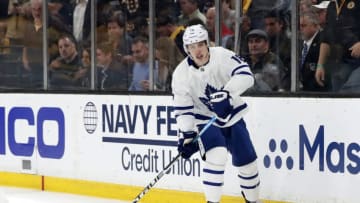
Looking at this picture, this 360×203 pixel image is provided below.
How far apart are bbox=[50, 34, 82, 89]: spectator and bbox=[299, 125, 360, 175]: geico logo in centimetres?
286

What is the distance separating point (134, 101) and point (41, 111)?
1.50 m

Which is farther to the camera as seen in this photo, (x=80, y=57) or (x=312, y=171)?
(x=80, y=57)

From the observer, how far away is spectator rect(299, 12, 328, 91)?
7672 mm

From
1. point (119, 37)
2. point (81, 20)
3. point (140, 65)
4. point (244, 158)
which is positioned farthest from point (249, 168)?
point (81, 20)

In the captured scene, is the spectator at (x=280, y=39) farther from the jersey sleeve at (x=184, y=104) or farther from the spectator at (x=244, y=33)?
the jersey sleeve at (x=184, y=104)

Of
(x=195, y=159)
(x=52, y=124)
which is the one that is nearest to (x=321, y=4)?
(x=195, y=159)

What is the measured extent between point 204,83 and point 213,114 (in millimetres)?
274

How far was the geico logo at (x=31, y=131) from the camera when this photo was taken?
33.3 ft

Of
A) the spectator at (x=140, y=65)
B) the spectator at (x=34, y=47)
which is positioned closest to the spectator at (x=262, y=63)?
the spectator at (x=140, y=65)

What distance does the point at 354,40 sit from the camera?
7.39 metres

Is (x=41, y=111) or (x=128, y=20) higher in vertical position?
(x=128, y=20)

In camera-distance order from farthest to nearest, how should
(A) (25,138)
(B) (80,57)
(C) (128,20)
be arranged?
(A) (25,138) < (B) (80,57) < (C) (128,20)

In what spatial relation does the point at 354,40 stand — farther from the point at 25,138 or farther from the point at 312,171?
the point at 25,138

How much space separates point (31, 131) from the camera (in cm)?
1045
